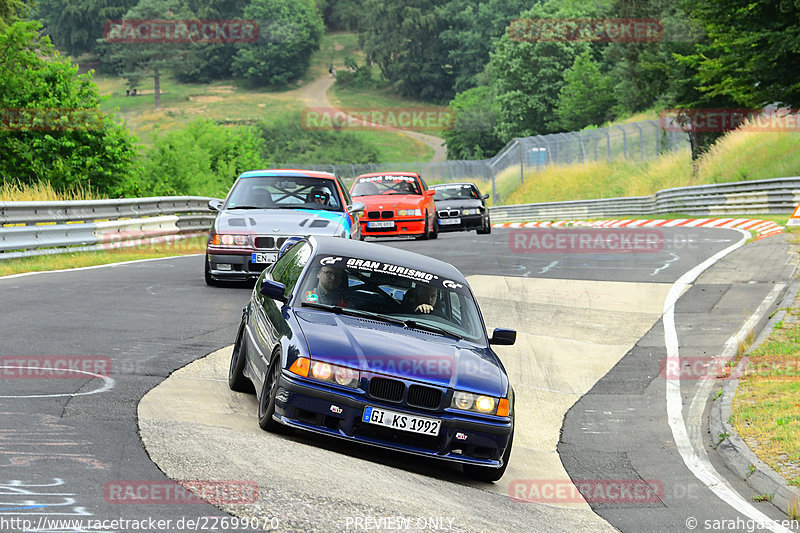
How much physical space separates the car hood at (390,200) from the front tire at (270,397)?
61.9 feet

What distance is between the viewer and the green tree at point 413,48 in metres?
166

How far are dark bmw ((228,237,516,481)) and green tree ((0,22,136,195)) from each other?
878 inches

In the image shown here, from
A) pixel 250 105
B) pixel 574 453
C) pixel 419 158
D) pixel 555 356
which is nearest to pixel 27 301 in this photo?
pixel 555 356

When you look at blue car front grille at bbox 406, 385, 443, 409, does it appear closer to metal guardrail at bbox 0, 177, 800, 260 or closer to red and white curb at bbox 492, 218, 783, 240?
metal guardrail at bbox 0, 177, 800, 260

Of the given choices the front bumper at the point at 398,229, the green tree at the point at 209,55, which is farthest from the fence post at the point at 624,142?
the green tree at the point at 209,55

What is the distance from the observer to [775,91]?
1102 inches

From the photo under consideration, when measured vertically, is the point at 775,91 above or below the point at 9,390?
above

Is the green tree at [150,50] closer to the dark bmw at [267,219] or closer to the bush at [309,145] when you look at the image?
the bush at [309,145]

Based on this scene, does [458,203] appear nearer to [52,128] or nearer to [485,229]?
[485,229]

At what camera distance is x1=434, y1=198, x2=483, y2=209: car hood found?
104ft

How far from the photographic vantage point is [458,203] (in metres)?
31.7

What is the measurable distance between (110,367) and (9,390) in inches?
53.9

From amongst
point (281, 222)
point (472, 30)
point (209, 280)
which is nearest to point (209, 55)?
point (472, 30)

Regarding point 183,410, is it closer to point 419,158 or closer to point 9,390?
point 9,390
